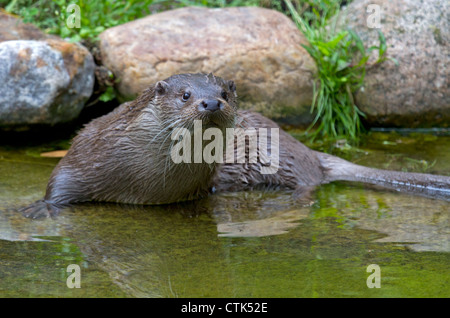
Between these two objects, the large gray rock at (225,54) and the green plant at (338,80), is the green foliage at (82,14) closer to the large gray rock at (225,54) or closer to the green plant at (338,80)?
the large gray rock at (225,54)

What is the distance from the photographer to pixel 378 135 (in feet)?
16.6

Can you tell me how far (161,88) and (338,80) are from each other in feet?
7.18

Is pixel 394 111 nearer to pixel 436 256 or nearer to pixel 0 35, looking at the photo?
pixel 436 256

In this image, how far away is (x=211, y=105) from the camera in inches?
113

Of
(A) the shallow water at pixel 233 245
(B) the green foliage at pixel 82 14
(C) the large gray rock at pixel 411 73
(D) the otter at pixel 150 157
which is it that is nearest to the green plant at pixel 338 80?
(C) the large gray rock at pixel 411 73

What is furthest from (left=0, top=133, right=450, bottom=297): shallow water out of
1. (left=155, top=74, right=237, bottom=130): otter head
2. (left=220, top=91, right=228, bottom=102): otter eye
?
(left=220, top=91, right=228, bottom=102): otter eye

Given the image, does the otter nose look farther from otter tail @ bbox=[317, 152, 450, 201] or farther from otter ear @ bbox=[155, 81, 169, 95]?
otter tail @ bbox=[317, 152, 450, 201]

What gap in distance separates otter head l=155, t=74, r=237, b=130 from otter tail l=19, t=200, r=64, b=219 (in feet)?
2.38

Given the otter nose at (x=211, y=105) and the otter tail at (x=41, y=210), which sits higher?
the otter nose at (x=211, y=105)

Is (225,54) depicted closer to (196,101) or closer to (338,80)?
(338,80)

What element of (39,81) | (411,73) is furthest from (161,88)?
(411,73)

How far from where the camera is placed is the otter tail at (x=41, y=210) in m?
3.10
